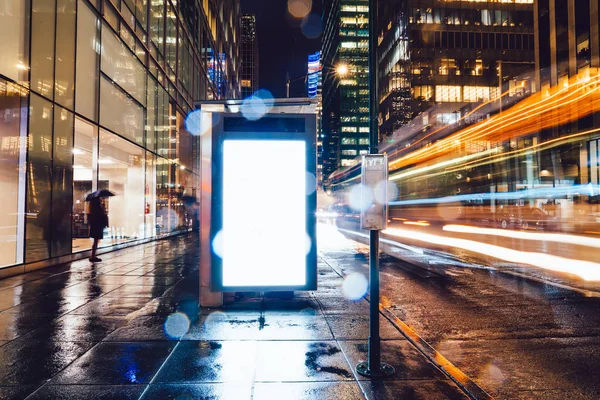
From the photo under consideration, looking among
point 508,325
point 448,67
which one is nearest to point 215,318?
point 508,325

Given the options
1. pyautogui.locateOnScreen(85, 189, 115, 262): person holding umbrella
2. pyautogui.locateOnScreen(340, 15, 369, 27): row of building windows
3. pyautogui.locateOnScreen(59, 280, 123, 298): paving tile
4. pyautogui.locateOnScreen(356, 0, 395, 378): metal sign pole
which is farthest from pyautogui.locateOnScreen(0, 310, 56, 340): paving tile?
pyautogui.locateOnScreen(340, 15, 369, 27): row of building windows

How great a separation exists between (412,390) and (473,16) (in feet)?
275

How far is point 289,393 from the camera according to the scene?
381 cm

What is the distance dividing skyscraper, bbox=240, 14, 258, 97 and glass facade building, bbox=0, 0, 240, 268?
130756 millimetres

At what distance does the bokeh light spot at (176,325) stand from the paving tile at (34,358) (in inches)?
37.5

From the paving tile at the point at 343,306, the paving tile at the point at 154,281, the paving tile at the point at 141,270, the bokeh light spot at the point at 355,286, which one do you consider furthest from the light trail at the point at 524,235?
the paving tile at the point at 154,281

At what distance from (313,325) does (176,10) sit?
76.9 ft

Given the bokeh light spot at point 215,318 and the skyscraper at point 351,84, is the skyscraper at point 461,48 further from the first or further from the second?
the bokeh light spot at point 215,318

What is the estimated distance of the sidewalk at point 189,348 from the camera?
389 centimetres

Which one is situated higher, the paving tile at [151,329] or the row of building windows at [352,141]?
the row of building windows at [352,141]

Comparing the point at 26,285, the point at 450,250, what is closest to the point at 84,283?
the point at 26,285

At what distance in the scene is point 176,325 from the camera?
5.93 metres

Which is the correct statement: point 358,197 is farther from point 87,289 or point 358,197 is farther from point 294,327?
point 294,327

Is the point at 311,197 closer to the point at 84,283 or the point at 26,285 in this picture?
the point at 84,283
